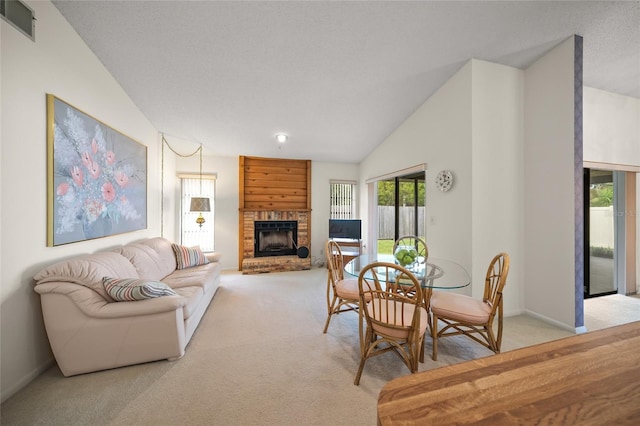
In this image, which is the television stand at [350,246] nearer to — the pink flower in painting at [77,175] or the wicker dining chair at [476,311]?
the wicker dining chair at [476,311]

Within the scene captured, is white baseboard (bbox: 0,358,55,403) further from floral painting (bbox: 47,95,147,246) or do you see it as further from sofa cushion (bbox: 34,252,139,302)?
floral painting (bbox: 47,95,147,246)

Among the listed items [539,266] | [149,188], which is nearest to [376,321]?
[539,266]

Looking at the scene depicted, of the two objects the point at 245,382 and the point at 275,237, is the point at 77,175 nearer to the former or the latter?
the point at 245,382

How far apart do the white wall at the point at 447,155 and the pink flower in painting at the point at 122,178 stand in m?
4.09

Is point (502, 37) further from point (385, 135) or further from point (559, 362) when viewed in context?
point (559, 362)

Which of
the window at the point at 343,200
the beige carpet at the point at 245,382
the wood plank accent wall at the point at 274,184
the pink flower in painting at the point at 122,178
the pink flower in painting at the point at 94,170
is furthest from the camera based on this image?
the window at the point at 343,200

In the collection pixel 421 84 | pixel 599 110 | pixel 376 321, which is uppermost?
pixel 421 84

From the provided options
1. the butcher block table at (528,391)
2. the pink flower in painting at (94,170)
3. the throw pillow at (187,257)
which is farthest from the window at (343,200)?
the butcher block table at (528,391)

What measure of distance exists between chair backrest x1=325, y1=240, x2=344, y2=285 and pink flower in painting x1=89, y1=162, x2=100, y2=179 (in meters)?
2.55

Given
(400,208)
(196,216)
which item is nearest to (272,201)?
(196,216)

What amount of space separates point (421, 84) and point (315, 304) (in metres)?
3.32

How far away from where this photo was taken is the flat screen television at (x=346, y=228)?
5125 mm

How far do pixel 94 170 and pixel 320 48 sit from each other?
106 inches

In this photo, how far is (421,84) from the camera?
2980 mm
